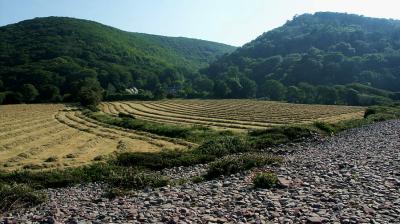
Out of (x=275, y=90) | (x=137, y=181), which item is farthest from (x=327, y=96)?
(x=137, y=181)

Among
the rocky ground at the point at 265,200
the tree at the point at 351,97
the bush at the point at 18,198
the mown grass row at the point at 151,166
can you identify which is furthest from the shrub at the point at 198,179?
the tree at the point at 351,97

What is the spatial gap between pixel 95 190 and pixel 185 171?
7298 mm

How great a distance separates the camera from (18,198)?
22.2m

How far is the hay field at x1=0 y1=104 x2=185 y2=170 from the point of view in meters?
43.3

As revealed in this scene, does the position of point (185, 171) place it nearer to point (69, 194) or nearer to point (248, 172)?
point (248, 172)

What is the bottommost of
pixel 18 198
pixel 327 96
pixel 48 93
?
pixel 48 93

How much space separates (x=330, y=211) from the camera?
16.0 meters

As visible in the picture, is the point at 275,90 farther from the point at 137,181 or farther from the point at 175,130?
the point at 137,181

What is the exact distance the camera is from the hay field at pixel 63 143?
4334 cm

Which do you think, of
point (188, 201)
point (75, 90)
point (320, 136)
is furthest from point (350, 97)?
point (188, 201)

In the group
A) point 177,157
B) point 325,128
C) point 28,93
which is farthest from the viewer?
point 28,93

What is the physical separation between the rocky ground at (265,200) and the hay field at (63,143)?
59.4 feet

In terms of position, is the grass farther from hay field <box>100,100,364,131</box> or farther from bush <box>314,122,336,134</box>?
bush <box>314,122,336,134</box>

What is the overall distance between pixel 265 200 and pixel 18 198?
12810 millimetres
